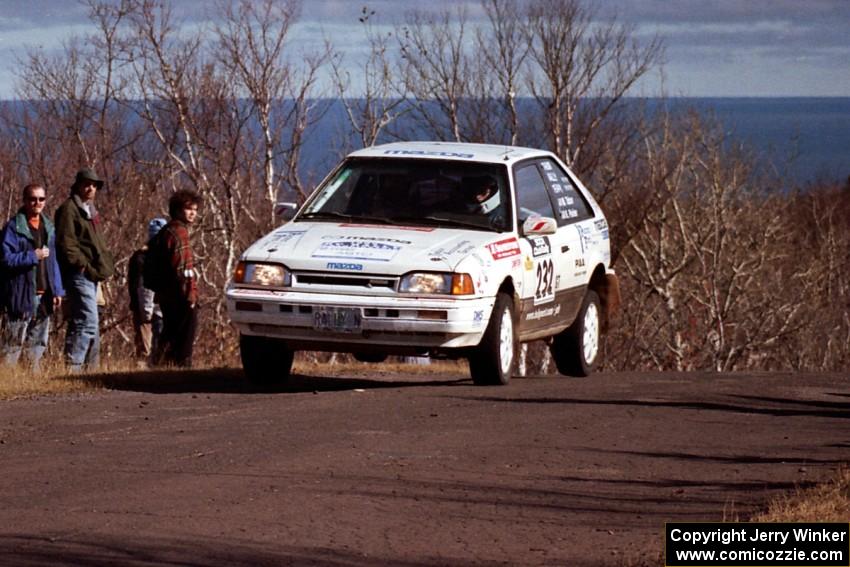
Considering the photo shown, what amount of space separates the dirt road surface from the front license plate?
461mm

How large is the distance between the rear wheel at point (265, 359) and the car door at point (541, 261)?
1.75 m

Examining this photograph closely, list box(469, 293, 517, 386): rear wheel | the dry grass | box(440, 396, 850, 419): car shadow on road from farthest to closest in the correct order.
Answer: box(469, 293, 517, 386): rear wheel
box(440, 396, 850, 419): car shadow on road
the dry grass

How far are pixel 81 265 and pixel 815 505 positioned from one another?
7804 millimetres

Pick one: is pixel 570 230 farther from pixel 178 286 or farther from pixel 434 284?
pixel 178 286

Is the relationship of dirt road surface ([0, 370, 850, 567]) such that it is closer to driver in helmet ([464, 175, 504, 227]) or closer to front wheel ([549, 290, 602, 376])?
driver in helmet ([464, 175, 504, 227])

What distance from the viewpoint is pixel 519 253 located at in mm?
12547

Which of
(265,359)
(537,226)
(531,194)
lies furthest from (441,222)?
(265,359)

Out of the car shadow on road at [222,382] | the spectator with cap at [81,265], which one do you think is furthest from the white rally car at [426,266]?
the spectator with cap at [81,265]

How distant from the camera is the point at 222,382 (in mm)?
12797

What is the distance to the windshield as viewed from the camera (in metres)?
12.5

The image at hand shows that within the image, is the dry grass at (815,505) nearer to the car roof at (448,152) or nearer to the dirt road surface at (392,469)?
the dirt road surface at (392,469)

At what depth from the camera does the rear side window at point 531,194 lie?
12.9m

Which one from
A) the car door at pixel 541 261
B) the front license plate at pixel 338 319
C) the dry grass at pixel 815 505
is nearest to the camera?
the dry grass at pixel 815 505

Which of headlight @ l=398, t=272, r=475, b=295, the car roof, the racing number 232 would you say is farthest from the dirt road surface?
the car roof
